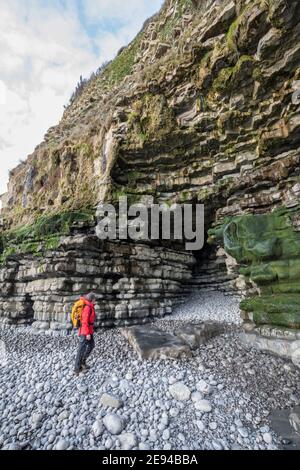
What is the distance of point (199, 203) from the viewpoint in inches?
434

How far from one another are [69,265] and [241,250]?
6253 millimetres

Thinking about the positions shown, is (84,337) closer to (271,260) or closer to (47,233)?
(271,260)

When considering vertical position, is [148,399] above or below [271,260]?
below

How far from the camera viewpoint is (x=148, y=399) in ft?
13.5

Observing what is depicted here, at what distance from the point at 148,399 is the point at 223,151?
9588 millimetres

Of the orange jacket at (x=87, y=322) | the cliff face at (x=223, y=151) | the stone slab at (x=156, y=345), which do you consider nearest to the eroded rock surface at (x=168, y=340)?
the stone slab at (x=156, y=345)

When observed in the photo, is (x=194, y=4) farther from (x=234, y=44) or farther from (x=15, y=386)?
(x=15, y=386)

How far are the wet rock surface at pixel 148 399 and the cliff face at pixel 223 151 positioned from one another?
1751 mm

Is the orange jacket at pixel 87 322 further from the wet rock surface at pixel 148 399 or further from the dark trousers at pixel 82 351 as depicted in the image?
the wet rock surface at pixel 148 399

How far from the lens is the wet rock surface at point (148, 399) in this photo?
3.34m

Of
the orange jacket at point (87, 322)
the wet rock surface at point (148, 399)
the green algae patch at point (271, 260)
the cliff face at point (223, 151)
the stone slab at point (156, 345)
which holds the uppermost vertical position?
the cliff face at point (223, 151)

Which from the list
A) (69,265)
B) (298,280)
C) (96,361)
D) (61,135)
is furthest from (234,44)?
(61,135)

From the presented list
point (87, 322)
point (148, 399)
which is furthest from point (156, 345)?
point (87, 322)

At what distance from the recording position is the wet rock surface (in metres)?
3.34
